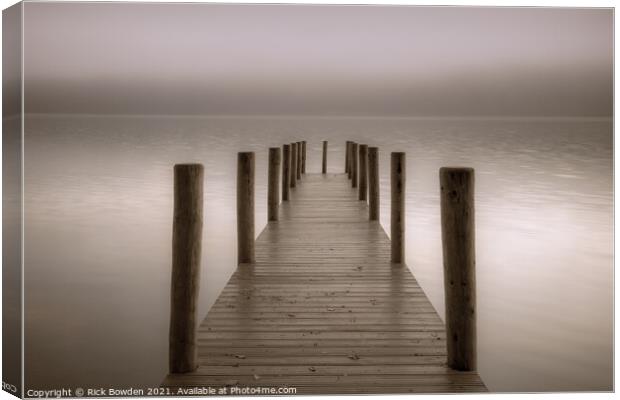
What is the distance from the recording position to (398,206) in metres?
6.86

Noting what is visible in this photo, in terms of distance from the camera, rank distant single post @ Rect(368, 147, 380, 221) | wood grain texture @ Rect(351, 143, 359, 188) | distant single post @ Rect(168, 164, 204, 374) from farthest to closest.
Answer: wood grain texture @ Rect(351, 143, 359, 188) → distant single post @ Rect(368, 147, 380, 221) → distant single post @ Rect(168, 164, 204, 374)

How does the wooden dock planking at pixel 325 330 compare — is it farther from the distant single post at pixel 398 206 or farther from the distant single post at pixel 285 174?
the distant single post at pixel 285 174

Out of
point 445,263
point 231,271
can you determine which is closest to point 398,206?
point 445,263

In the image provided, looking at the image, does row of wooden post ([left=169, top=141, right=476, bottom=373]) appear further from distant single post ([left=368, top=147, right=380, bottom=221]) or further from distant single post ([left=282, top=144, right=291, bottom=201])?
distant single post ([left=282, top=144, right=291, bottom=201])

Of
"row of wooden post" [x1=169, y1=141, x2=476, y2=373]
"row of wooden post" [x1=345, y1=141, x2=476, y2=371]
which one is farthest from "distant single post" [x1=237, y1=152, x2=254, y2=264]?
"row of wooden post" [x1=345, y1=141, x2=476, y2=371]

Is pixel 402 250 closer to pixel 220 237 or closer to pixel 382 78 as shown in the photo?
pixel 382 78

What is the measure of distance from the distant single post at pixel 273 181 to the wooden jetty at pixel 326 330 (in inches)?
89.4

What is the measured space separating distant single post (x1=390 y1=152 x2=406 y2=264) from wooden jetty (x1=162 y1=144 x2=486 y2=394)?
5 centimetres

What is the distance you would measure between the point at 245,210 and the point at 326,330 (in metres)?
2.50

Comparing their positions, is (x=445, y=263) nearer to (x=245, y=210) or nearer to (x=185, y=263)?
(x=185, y=263)

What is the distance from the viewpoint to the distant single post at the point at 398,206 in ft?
21.8

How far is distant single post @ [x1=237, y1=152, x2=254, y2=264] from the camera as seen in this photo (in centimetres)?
660

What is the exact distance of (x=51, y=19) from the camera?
415cm

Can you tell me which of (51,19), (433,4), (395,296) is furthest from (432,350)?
(51,19)
